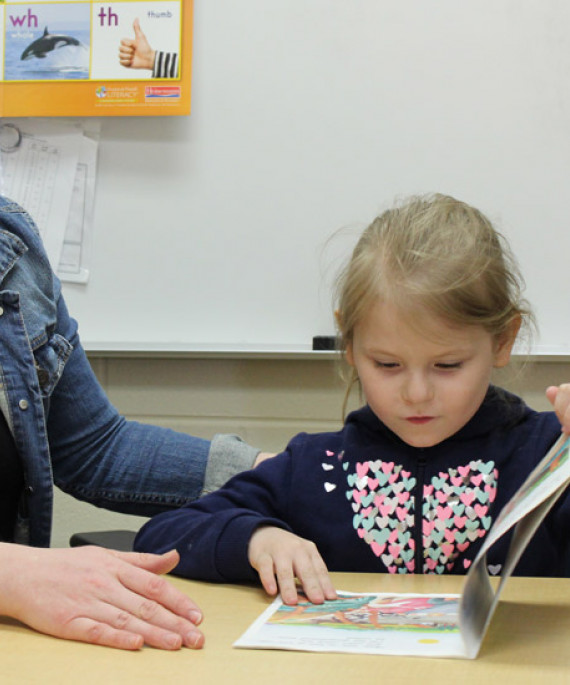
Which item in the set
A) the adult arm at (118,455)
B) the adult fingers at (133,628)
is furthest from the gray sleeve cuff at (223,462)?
the adult fingers at (133,628)

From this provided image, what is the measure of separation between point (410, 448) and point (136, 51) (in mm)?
1154

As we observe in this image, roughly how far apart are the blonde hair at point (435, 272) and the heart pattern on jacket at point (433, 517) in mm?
169

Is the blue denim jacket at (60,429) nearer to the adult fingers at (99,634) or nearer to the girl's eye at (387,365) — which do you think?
the girl's eye at (387,365)

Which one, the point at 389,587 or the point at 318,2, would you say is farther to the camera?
the point at 318,2

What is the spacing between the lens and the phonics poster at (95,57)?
5.84ft

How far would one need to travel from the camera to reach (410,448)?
1017 millimetres

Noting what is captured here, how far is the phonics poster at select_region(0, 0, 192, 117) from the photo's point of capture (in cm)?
178

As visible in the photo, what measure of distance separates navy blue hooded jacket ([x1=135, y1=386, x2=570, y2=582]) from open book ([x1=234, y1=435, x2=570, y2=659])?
0.17 meters

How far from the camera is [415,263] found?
3.18 feet

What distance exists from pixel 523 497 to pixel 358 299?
358 millimetres

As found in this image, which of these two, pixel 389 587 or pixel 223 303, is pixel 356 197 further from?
pixel 389 587

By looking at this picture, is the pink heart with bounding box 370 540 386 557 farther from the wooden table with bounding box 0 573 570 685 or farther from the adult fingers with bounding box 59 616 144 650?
the adult fingers with bounding box 59 616 144 650

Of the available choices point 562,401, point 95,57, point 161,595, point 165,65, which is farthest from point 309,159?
point 161,595

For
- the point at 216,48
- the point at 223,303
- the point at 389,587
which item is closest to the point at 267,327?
the point at 223,303
